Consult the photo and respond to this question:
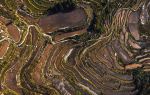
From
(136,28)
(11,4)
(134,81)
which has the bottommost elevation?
(134,81)

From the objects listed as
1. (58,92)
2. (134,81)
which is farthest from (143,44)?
(58,92)

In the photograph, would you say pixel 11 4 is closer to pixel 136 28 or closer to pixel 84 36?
pixel 84 36

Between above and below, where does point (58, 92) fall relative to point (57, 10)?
below

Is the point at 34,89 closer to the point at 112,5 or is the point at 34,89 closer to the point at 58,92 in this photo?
→ the point at 58,92

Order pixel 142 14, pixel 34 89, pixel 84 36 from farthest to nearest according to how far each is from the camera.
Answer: pixel 142 14, pixel 84 36, pixel 34 89

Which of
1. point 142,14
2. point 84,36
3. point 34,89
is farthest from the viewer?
point 142,14

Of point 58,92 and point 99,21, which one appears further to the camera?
point 99,21
